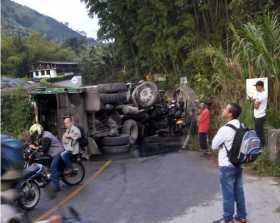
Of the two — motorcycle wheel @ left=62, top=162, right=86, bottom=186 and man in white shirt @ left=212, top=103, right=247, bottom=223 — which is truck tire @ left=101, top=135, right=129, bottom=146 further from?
man in white shirt @ left=212, top=103, right=247, bottom=223

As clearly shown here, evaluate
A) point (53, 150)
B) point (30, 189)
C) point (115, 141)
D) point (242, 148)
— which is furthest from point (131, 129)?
point (242, 148)

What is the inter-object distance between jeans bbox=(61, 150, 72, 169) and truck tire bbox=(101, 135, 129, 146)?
14.9 ft

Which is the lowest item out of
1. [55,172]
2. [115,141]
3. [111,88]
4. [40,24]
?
[55,172]

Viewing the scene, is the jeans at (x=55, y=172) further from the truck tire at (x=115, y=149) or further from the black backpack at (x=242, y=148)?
the truck tire at (x=115, y=149)

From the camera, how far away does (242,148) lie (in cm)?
721

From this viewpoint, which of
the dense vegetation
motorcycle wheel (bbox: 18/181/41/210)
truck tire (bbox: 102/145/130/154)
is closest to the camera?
motorcycle wheel (bbox: 18/181/41/210)

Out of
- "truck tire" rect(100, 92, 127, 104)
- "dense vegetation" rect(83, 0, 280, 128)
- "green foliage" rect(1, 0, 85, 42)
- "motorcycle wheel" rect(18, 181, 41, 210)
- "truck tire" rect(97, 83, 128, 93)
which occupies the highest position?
"green foliage" rect(1, 0, 85, 42)

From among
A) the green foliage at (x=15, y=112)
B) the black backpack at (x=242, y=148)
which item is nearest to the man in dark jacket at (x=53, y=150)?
the black backpack at (x=242, y=148)

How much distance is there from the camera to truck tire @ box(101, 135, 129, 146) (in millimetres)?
15961

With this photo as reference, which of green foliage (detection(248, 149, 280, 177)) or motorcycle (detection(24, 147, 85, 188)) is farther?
motorcycle (detection(24, 147, 85, 188))

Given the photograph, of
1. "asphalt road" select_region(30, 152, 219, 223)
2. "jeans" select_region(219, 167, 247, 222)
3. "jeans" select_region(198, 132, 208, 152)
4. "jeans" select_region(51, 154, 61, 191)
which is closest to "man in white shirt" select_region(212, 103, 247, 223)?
"jeans" select_region(219, 167, 247, 222)

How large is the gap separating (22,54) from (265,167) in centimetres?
3757

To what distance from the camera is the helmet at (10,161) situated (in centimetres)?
457

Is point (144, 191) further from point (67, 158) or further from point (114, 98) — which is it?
point (114, 98)
